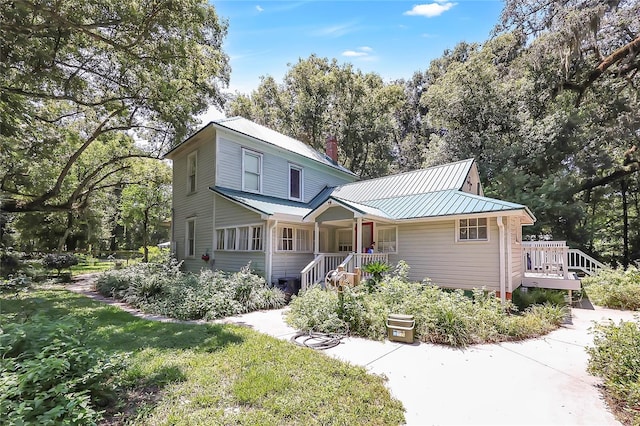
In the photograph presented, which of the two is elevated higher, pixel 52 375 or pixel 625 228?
pixel 625 228

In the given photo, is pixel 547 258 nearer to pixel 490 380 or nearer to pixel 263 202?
pixel 490 380

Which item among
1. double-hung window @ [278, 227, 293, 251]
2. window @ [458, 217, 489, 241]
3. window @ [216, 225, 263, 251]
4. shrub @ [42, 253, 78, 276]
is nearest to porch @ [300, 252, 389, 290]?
double-hung window @ [278, 227, 293, 251]

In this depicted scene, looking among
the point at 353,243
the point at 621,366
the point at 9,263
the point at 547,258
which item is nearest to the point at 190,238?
the point at 9,263

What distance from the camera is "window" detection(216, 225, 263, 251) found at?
11.3 metres

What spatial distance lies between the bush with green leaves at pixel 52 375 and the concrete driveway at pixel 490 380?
125 inches

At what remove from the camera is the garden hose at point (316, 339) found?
5402mm

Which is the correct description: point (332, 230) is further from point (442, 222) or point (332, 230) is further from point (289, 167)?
point (442, 222)

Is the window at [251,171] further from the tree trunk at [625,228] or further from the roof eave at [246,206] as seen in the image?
the tree trunk at [625,228]

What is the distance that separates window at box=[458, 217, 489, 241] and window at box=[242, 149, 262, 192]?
8.71 m

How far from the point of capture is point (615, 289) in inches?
372

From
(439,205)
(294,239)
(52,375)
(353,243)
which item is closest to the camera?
(52,375)

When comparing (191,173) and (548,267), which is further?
(191,173)

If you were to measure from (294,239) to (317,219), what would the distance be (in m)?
1.40

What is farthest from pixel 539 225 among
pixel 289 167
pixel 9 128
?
pixel 9 128
